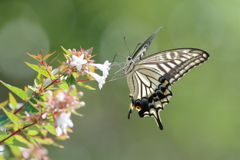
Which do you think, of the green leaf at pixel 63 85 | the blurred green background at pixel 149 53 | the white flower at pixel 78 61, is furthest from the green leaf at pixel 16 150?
the blurred green background at pixel 149 53


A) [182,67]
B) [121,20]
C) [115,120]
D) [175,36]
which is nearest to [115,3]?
[121,20]

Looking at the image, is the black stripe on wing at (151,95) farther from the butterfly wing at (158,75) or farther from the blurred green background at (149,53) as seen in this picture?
the blurred green background at (149,53)

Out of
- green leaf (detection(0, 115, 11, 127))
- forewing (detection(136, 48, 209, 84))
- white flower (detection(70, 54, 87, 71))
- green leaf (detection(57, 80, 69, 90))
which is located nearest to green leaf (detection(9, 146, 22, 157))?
green leaf (detection(0, 115, 11, 127))

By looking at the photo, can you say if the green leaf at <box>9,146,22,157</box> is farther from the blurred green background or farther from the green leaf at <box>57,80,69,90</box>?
the blurred green background

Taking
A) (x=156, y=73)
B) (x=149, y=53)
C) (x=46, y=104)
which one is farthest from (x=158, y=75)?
(x=149, y=53)

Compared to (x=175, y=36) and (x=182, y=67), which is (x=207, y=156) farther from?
(x=182, y=67)

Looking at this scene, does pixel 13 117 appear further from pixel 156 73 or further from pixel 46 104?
pixel 156 73
